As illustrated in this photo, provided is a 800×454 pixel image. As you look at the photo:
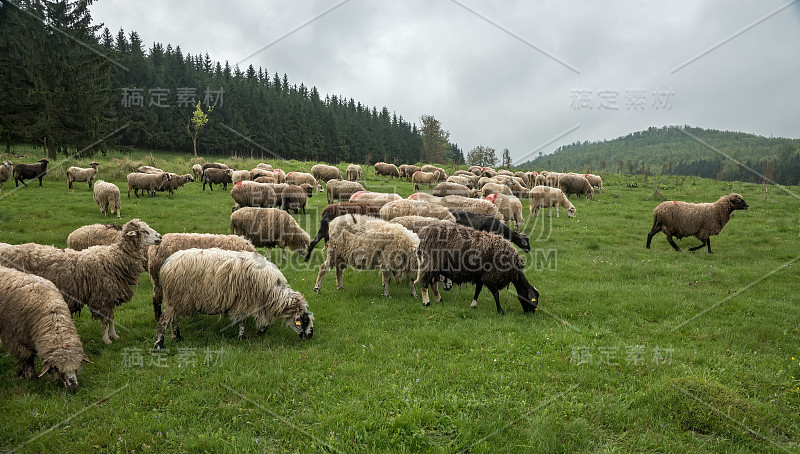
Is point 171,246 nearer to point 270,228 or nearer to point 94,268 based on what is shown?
point 94,268

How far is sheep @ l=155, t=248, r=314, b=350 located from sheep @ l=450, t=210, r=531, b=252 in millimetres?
8005

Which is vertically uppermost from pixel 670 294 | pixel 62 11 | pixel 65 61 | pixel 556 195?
pixel 62 11

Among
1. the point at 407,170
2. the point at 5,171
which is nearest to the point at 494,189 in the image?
the point at 407,170

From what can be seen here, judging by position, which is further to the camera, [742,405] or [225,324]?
[225,324]

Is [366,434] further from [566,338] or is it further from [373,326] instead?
[566,338]

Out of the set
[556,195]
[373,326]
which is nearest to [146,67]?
[556,195]

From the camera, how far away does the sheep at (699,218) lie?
14055 mm

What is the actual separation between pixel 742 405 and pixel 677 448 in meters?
1.35

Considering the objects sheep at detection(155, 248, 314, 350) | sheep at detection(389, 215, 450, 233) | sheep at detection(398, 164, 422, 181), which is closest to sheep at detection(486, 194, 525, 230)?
sheep at detection(389, 215, 450, 233)

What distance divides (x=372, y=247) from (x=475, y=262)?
2.61m

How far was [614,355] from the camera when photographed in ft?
20.6

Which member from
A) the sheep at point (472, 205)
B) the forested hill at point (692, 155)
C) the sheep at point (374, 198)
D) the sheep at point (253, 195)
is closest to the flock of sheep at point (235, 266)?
the sheep at point (374, 198)

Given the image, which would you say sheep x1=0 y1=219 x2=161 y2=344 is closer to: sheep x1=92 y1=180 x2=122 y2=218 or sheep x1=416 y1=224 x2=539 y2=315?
sheep x1=416 y1=224 x2=539 y2=315

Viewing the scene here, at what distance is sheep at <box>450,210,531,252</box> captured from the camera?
13062 millimetres
